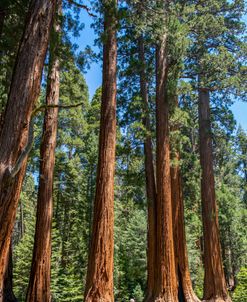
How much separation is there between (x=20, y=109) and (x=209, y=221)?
9.68 metres

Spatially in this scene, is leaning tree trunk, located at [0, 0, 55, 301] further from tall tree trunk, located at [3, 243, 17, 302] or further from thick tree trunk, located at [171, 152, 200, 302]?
thick tree trunk, located at [171, 152, 200, 302]

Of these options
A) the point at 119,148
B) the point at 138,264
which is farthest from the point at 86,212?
the point at 119,148

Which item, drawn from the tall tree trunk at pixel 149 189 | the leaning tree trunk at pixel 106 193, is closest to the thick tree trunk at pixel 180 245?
the tall tree trunk at pixel 149 189

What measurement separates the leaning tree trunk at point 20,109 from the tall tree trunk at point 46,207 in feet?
7.30

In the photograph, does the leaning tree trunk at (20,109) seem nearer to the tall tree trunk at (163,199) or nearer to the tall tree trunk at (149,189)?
the tall tree trunk at (163,199)

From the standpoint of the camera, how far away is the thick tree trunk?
997cm

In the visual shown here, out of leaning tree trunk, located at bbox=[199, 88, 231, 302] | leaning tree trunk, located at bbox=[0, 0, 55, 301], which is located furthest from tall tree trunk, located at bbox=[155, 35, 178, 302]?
leaning tree trunk, located at bbox=[0, 0, 55, 301]

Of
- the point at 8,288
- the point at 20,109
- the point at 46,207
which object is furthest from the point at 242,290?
the point at 20,109

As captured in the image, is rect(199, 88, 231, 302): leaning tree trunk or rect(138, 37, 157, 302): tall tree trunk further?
rect(199, 88, 231, 302): leaning tree trunk

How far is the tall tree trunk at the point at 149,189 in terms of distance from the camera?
948cm

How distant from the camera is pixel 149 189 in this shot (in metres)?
10.3

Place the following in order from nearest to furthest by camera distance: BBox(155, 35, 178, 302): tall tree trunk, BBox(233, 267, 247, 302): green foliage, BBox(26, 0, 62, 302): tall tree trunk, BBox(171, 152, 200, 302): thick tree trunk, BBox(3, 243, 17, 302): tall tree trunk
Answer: BBox(26, 0, 62, 302): tall tree trunk, BBox(3, 243, 17, 302): tall tree trunk, BBox(155, 35, 178, 302): tall tree trunk, BBox(171, 152, 200, 302): thick tree trunk, BBox(233, 267, 247, 302): green foliage

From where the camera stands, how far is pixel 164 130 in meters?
9.56

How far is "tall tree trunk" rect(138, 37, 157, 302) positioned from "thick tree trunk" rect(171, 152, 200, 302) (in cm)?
82
